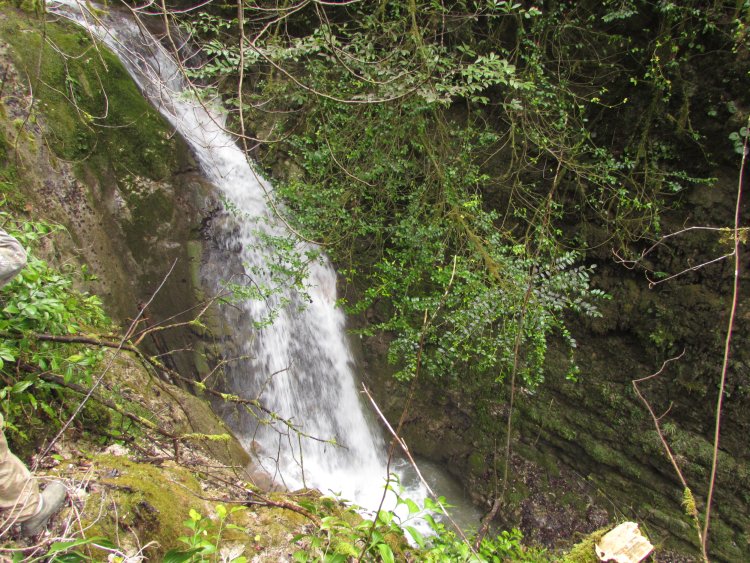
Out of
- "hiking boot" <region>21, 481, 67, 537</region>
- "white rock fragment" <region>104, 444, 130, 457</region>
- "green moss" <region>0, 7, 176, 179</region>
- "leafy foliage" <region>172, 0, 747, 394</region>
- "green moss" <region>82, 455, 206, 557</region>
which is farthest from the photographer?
"leafy foliage" <region>172, 0, 747, 394</region>

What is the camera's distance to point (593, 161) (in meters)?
4.96

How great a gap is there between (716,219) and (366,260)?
12.9ft

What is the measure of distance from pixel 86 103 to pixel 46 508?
151 inches

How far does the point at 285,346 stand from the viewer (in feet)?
16.9

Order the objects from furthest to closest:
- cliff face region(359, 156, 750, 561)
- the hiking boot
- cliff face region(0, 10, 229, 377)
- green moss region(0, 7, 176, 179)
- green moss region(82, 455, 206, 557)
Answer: cliff face region(359, 156, 750, 561) → green moss region(0, 7, 176, 179) → cliff face region(0, 10, 229, 377) → green moss region(82, 455, 206, 557) → the hiking boot

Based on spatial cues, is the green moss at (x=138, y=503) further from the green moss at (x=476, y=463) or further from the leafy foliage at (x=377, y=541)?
the green moss at (x=476, y=463)

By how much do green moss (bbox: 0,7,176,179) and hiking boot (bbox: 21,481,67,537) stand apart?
3035mm

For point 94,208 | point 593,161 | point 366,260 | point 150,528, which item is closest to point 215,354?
point 94,208

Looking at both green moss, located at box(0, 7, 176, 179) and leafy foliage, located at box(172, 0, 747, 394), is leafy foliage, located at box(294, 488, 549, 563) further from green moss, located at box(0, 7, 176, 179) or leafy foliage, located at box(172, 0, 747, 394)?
green moss, located at box(0, 7, 176, 179)

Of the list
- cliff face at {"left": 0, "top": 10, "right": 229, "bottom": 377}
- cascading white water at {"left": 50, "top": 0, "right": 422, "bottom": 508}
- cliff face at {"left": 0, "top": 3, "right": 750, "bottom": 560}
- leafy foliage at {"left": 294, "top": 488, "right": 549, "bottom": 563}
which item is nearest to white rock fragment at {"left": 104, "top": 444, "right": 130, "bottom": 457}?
leafy foliage at {"left": 294, "top": 488, "right": 549, "bottom": 563}

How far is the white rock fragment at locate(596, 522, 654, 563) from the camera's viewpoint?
1.48m

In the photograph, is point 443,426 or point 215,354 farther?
point 443,426

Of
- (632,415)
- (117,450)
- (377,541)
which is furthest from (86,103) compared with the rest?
(632,415)

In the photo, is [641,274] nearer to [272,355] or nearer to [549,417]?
[549,417]
